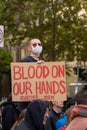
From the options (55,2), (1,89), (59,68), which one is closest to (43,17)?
(55,2)

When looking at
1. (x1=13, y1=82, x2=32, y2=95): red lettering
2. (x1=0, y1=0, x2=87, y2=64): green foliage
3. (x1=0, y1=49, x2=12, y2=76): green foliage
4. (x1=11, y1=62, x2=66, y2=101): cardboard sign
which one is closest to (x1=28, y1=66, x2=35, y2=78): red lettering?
(x1=11, y1=62, x2=66, y2=101): cardboard sign

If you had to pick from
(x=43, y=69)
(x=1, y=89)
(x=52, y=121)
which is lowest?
(x=1, y=89)

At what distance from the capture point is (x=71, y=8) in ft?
63.5

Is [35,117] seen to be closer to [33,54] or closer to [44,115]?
[44,115]

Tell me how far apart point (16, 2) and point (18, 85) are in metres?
11.7

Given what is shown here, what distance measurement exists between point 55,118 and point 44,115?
3.59 ft

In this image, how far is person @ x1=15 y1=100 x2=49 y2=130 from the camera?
580 cm

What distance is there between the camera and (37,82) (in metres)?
7.20

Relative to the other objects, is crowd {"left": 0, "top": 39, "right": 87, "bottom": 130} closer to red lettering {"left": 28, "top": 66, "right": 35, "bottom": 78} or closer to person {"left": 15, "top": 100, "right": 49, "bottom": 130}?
person {"left": 15, "top": 100, "right": 49, "bottom": 130}

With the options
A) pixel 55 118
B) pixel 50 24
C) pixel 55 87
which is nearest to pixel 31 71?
pixel 55 87

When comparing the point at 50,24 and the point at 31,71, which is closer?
the point at 31,71

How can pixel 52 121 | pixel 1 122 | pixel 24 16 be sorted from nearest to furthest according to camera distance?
1. pixel 52 121
2. pixel 1 122
3. pixel 24 16

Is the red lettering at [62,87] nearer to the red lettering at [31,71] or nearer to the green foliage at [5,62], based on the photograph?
the red lettering at [31,71]

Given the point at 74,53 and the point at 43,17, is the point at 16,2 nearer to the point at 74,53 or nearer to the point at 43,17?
the point at 43,17
